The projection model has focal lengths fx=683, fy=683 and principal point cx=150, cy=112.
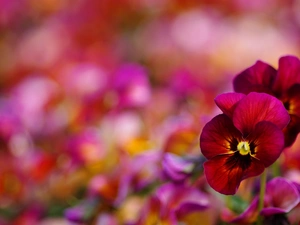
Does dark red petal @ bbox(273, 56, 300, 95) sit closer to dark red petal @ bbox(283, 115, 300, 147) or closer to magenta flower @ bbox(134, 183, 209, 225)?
dark red petal @ bbox(283, 115, 300, 147)

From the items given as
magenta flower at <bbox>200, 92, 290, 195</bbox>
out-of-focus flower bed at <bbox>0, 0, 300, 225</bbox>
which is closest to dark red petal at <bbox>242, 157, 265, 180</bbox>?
magenta flower at <bbox>200, 92, 290, 195</bbox>

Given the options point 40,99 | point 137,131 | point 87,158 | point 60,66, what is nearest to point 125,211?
point 87,158

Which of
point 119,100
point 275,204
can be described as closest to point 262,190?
point 275,204

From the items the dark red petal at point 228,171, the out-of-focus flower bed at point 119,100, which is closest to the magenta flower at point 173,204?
the out-of-focus flower bed at point 119,100

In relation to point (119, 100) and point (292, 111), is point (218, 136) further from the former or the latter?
point (119, 100)

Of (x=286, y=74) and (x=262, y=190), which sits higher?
(x=286, y=74)

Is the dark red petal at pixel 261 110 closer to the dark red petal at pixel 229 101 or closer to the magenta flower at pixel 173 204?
the dark red petal at pixel 229 101

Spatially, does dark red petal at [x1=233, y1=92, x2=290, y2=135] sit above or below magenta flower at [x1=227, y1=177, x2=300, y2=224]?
above

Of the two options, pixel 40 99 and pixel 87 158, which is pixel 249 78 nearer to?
pixel 87 158
